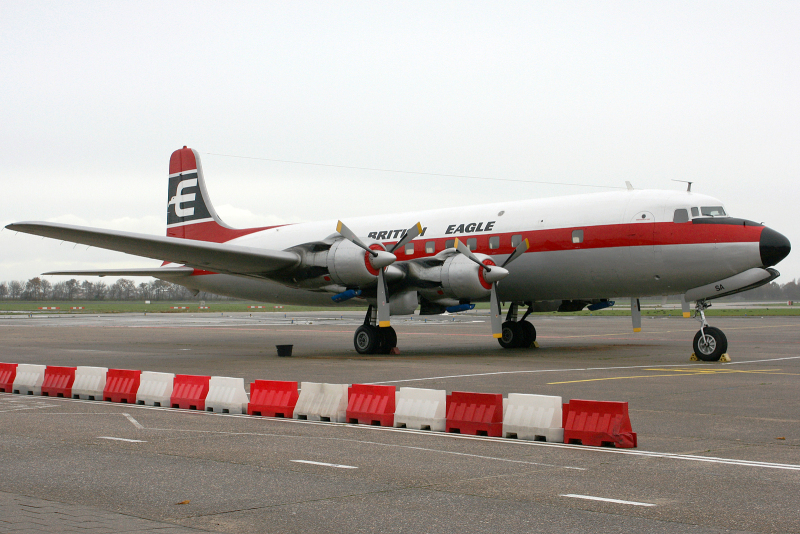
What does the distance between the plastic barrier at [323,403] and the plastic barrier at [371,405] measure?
0.42 feet

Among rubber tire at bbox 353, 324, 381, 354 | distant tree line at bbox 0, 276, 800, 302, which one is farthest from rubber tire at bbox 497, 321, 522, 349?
distant tree line at bbox 0, 276, 800, 302

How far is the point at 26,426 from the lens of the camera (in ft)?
36.5

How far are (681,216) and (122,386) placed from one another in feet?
50.2

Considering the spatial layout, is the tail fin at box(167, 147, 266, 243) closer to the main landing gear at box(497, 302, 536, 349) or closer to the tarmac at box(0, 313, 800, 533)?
the main landing gear at box(497, 302, 536, 349)

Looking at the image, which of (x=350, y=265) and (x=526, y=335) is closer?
(x=350, y=265)

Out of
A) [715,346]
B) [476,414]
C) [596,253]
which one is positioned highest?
[596,253]

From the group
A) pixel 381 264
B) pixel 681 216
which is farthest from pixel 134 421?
pixel 681 216

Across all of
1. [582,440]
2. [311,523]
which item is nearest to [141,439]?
[311,523]

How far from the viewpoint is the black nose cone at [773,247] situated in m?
20.4

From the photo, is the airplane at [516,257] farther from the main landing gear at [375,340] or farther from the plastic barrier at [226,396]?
the plastic barrier at [226,396]

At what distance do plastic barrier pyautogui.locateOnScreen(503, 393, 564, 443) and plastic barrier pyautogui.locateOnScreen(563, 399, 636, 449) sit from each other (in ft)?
0.43

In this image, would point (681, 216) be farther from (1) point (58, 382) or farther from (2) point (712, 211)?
(1) point (58, 382)

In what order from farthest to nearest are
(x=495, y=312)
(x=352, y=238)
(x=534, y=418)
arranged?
(x=352, y=238), (x=495, y=312), (x=534, y=418)

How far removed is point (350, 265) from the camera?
23844mm
